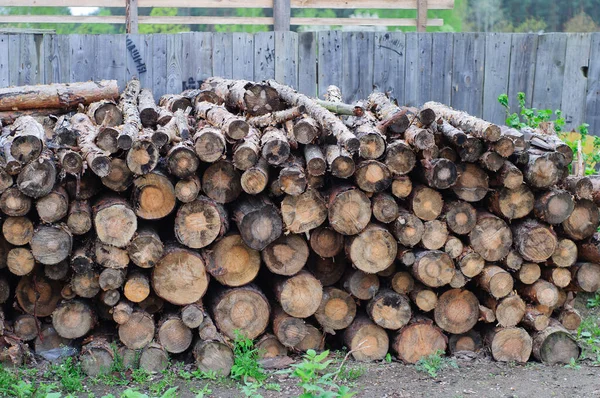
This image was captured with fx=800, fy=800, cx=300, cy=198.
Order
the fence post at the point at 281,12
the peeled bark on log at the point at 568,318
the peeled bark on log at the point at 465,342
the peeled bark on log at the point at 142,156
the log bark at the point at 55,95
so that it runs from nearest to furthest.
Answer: the peeled bark on log at the point at 142,156
the peeled bark on log at the point at 465,342
the peeled bark on log at the point at 568,318
the log bark at the point at 55,95
the fence post at the point at 281,12

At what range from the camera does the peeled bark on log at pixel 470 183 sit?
5.76 m

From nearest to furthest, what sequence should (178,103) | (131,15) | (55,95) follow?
(55,95), (178,103), (131,15)

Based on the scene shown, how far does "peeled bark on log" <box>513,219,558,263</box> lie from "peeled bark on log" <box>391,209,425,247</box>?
2.49ft

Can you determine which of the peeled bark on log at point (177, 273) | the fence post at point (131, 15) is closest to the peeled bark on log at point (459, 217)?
the peeled bark on log at point (177, 273)

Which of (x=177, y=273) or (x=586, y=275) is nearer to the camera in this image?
(x=177, y=273)

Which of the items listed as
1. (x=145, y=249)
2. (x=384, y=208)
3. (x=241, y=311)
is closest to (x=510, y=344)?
A: (x=384, y=208)

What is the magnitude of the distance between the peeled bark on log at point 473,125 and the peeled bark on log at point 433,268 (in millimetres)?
884

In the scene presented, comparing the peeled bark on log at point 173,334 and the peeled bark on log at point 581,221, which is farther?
the peeled bark on log at point 581,221

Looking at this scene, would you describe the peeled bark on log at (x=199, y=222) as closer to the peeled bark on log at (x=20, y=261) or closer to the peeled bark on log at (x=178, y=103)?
the peeled bark on log at (x=20, y=261)

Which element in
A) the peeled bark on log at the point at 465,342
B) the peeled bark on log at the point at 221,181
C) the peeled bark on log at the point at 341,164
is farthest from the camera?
the peeled bark on log at the point at 465,342

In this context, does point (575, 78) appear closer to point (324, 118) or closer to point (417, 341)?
point (324, 118)

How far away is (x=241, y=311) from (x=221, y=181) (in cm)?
94

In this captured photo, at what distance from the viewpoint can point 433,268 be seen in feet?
18.6

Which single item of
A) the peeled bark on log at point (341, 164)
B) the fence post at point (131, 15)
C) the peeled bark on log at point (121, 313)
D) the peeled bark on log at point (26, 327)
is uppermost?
the fence post at point (131, 15)
